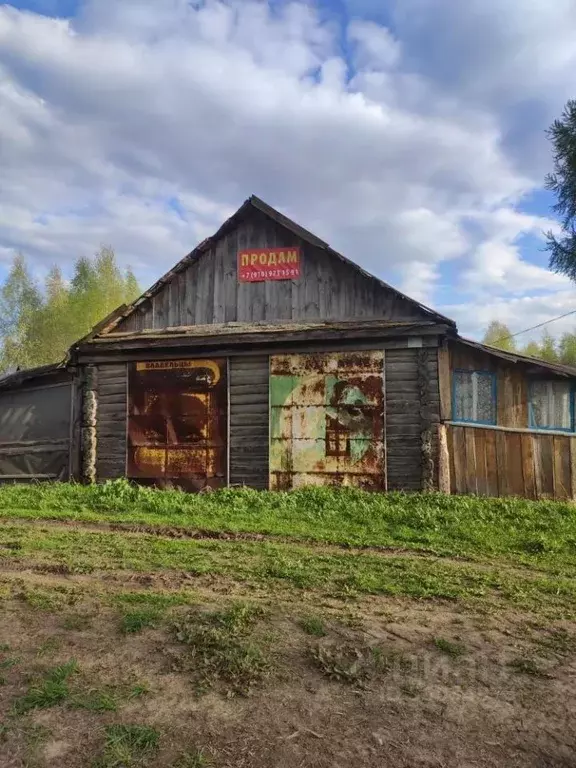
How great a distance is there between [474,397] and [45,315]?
42113 millimetres

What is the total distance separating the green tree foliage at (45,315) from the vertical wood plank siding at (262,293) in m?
34.5

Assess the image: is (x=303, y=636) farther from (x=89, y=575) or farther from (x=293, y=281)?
(x=293, y=281)

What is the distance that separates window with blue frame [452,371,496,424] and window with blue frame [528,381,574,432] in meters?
0.85

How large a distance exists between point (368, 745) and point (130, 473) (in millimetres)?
11004

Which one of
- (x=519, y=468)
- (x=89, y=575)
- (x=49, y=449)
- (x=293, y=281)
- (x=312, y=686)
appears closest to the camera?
(x=312, y=686)

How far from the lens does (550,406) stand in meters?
12.4

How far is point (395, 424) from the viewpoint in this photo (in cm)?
1198

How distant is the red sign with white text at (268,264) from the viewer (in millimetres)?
13203

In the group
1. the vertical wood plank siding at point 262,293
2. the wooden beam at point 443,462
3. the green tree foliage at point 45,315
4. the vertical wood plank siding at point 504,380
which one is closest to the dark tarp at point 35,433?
the vertical wood plank siding at point 262,293

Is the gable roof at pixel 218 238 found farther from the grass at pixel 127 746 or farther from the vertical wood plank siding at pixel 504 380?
the grass at pixel 127 746

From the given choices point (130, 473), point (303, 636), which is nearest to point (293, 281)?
point (130, 473)

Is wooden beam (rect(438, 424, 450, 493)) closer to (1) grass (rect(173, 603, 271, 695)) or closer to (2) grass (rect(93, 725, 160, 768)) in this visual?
(1) grass (rect(173, 603, 271, 695))

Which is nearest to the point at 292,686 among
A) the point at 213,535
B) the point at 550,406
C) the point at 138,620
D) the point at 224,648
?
the point at 224,648

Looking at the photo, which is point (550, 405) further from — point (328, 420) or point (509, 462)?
point (328, 420)
